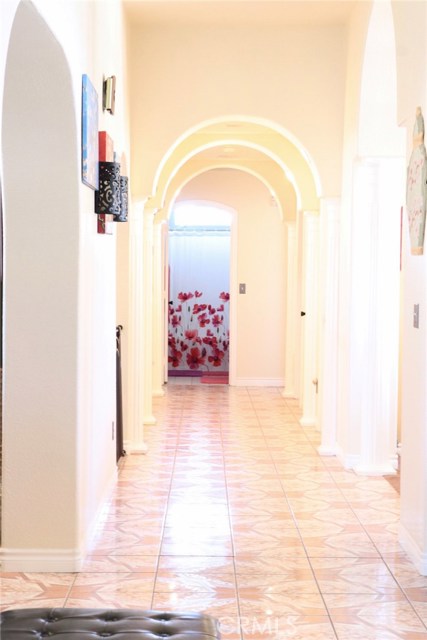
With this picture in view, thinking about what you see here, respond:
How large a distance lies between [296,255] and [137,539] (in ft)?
20.0

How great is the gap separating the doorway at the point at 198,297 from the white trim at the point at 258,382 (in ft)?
5.99

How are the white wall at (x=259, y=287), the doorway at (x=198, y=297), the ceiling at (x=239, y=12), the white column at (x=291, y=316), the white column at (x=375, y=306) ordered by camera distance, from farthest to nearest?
the doorway at (x=198, y=297), the white wall at (x=259, y=287), the white column at (x=291, y=316), the white column at (x=375, y=306), the ceiling at (x=239, y=12)

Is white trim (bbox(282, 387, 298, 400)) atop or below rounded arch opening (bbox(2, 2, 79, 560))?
below

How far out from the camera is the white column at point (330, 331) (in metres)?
6.74

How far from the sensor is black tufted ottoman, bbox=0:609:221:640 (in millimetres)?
2334

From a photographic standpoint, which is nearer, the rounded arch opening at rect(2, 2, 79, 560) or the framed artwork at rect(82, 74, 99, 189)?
the rounded arch opening at rect(2, 2, 79, 560)

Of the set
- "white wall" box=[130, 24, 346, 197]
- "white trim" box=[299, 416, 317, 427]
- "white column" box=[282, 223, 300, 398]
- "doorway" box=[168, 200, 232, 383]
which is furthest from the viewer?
"doorway" box=[168, 200, 232, 383]

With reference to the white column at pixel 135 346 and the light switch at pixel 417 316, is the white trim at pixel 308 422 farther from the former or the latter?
the light switch at pixel 417 316

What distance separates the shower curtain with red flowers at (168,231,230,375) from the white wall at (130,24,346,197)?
644cm

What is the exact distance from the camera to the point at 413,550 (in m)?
4.14

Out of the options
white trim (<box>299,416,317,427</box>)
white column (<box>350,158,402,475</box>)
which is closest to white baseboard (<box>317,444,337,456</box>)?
white column (<box>350,158,402,475</box>)

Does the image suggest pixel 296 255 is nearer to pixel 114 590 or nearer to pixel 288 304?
pixel 288 304

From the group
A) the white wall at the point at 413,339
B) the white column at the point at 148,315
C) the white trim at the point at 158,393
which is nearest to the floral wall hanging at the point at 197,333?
the white trim at the point at 158,393

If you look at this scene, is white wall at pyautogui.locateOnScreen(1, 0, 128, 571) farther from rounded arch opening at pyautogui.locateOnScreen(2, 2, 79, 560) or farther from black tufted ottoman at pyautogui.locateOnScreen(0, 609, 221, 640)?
black tufted ottoman at pyautogui.locateOnScreen(0, 609, 221, 640)
